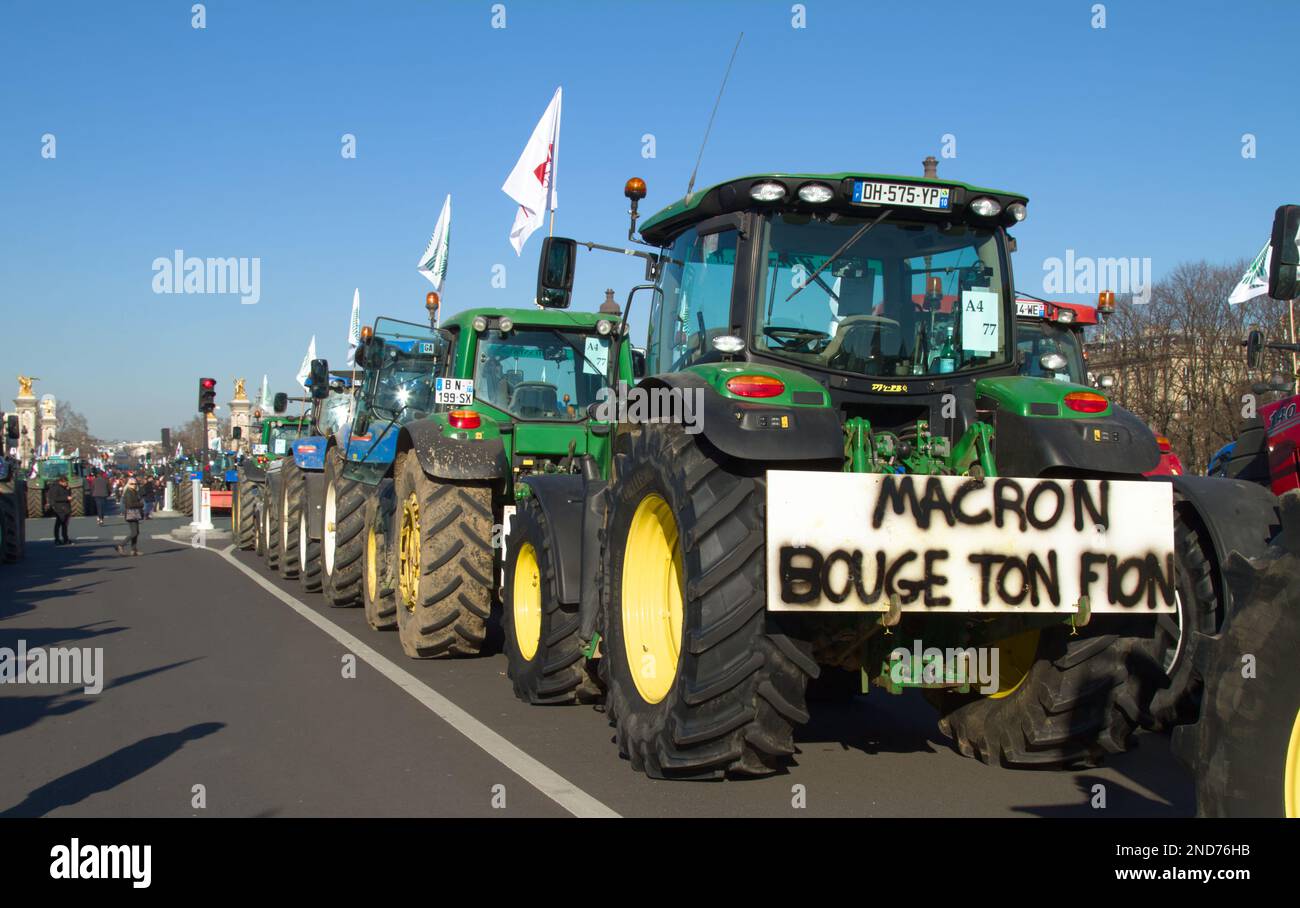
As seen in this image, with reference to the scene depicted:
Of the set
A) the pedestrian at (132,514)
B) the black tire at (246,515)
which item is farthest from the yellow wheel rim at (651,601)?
the pedestrian at (132,514)

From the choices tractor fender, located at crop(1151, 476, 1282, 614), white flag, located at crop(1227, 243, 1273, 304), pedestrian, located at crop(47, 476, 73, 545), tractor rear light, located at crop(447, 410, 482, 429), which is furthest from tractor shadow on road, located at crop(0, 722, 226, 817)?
pedestrian, located at crop(47, 476, 73, 545)

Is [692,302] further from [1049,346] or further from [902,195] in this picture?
[1049,346]

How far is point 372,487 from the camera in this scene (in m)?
12.4

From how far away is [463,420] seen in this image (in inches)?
372

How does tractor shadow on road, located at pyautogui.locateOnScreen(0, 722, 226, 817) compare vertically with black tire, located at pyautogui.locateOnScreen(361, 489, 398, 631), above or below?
below

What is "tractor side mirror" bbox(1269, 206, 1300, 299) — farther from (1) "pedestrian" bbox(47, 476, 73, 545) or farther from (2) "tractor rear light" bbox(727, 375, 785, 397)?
(1) "pedestrian" bbox(47, 476, 73, 545)

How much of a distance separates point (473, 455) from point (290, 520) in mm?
7932

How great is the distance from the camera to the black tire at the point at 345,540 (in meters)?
12.5

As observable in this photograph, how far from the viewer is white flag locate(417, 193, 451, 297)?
59.4 feet

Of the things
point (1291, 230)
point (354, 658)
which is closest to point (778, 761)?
point (1291, 230)

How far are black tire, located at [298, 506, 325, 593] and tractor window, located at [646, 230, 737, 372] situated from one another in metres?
8.86

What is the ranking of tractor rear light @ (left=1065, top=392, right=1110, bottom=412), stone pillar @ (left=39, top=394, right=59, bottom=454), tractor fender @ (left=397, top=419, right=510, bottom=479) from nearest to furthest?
1. tractor rear light @ (left=1065, top=392, right=1110, bottom=412)
2. tractor fender @ (left=397, top=419, right=510, bottom=479)
3. stone pillar @ (left=39, top=394, right=59, bottom=454)
